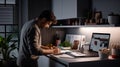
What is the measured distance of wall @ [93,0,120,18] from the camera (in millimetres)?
2811

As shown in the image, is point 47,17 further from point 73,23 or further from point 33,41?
point 73,23

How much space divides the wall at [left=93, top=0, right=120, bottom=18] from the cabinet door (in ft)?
0.99

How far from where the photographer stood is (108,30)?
3.06m

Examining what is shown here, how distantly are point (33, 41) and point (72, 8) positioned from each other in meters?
0.81

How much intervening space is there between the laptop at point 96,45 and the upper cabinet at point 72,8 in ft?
1.23

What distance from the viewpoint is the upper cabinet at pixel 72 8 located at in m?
3.15

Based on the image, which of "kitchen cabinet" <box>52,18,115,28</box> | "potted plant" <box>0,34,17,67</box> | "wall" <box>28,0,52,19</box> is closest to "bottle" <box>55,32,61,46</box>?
Result: "kitchen cabinet" <box>52,18,115,28</box>

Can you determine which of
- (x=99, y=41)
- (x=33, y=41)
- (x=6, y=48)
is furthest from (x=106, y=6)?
(x=6, y=48)

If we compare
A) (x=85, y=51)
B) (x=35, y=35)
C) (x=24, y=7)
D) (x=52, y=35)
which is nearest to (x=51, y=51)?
(x=35, y=35)

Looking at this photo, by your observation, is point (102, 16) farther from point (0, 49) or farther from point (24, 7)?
point (0, 49)

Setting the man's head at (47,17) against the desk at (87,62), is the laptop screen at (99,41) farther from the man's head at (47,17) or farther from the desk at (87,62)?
the man's head at (47,17)

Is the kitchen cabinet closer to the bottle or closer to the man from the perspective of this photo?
the bottle

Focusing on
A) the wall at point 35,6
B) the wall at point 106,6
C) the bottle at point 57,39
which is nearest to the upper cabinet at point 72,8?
the wall at point 106,6

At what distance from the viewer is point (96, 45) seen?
307 cm
